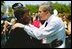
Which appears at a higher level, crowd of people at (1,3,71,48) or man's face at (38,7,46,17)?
man's face at (38,7,46,17)

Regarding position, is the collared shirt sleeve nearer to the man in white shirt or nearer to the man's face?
the man in white shirt

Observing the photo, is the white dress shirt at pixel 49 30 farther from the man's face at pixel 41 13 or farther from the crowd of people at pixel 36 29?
the man's face at pixel 41 13

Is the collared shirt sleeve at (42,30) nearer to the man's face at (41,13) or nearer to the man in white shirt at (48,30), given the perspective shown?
the man in white shirt at (48,30)

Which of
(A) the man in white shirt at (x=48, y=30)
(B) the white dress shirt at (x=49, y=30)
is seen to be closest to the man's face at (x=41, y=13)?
(A) the man in white shirt at (x=48, y=30)

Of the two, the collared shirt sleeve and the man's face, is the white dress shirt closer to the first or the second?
the collared shirt sleeve

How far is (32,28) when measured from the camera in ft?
21.4

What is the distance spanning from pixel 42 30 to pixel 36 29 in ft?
0.43

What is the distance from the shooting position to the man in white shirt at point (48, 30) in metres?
6.50

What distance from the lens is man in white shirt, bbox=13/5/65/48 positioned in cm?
650

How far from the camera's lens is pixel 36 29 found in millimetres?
6535

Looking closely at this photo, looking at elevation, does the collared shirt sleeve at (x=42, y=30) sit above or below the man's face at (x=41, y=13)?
below

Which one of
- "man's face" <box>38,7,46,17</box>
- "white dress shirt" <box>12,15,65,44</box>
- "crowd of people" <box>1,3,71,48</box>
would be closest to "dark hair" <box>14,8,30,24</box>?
"crowd of people" <box>1,3,71,48</box>

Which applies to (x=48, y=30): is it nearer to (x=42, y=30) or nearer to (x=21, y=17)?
(x=42, y=30)

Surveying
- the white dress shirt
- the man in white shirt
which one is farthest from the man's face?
the white dress shirt
